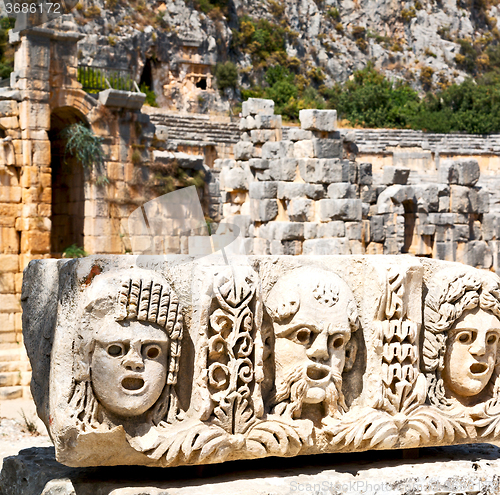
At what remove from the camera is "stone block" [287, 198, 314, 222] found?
11.7m

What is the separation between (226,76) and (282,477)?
30.3m

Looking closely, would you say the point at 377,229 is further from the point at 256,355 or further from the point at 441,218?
the point at 256,355

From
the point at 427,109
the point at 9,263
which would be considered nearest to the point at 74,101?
the point at 9,263

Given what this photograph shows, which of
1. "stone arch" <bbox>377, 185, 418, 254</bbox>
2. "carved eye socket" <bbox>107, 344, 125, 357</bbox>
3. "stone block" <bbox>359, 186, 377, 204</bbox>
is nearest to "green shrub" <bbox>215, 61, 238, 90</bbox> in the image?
"stone arch" <bbox>377, 185, 418, 254</bbox>

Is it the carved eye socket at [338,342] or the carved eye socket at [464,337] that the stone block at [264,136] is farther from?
the carved eye socket at [338,342]

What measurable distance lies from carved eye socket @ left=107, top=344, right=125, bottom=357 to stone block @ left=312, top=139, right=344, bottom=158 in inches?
346

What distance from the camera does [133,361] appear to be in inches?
132

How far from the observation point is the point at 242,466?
390 centimetres

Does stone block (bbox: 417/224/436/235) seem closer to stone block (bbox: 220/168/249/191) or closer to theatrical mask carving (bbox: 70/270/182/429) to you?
stone block (bbox: 220/168/249/191)

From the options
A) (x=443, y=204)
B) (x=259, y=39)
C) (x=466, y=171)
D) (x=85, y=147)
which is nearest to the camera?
(x=85, y=147)

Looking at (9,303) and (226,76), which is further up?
(226,76)

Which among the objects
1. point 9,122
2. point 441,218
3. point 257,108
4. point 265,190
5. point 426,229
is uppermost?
point 257,108

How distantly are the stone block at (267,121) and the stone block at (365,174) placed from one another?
7.00ft

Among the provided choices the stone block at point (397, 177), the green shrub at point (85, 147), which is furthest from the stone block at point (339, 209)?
the stone block at point (397, 177)
